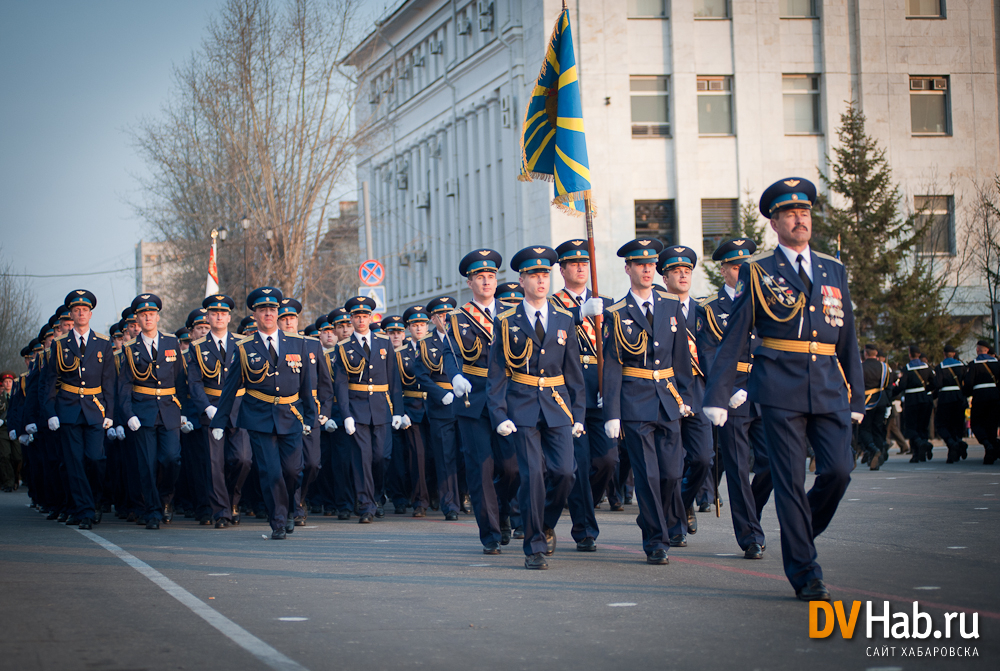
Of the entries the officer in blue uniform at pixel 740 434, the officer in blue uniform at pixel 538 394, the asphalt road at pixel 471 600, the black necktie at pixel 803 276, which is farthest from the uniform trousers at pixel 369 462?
the black necktie at pixel 803 276

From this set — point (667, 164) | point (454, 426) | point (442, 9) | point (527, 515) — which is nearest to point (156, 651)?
point (527, 515)

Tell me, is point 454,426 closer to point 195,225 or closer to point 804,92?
point 804,92

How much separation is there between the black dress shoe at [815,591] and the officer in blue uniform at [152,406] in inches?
348

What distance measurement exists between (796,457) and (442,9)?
4309cm

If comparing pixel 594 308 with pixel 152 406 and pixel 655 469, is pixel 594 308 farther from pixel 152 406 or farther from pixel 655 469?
pixel 152 406

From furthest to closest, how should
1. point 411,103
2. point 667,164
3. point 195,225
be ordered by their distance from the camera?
point 411,103 < point 195,225 < point 667,164

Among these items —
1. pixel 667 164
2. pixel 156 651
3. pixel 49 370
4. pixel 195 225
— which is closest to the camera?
pixel 156 651

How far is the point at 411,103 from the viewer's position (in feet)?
171

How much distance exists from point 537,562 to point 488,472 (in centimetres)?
156

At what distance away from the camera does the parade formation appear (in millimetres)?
7270

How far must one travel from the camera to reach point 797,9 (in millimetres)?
39000

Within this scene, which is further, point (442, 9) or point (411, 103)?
point (411, 103)

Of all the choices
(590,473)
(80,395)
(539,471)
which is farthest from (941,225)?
(539,471)

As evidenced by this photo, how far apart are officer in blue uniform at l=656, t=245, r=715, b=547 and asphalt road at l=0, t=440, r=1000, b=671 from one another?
300 millimetres
